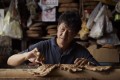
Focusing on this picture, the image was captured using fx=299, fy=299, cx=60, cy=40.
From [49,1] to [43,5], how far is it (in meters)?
0.09

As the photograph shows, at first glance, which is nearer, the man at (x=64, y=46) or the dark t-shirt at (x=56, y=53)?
the man at (x=64, y=46)

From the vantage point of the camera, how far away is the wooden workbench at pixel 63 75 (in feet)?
4.32

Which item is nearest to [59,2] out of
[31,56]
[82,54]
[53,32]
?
[53,32]

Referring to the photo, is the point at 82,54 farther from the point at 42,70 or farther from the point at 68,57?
the point at 42,70

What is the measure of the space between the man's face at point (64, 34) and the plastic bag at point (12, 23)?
1.54 m

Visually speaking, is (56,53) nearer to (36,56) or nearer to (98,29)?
(36,56)

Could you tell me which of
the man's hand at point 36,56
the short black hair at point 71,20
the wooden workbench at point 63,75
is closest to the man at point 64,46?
the short black hair at point 71,20

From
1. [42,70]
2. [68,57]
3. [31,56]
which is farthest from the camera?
[68,57]

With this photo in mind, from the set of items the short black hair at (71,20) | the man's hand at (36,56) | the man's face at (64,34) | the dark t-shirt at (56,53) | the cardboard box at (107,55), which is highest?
the short black hair at (71,20)

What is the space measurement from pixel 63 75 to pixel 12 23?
7.24ft

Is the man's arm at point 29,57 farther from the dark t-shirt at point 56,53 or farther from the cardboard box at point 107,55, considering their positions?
the cardboard box at point 107,55

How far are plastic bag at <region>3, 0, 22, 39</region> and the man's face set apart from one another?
1.54 m

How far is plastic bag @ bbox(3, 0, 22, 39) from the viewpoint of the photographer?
3436 mm

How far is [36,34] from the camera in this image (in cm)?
349
